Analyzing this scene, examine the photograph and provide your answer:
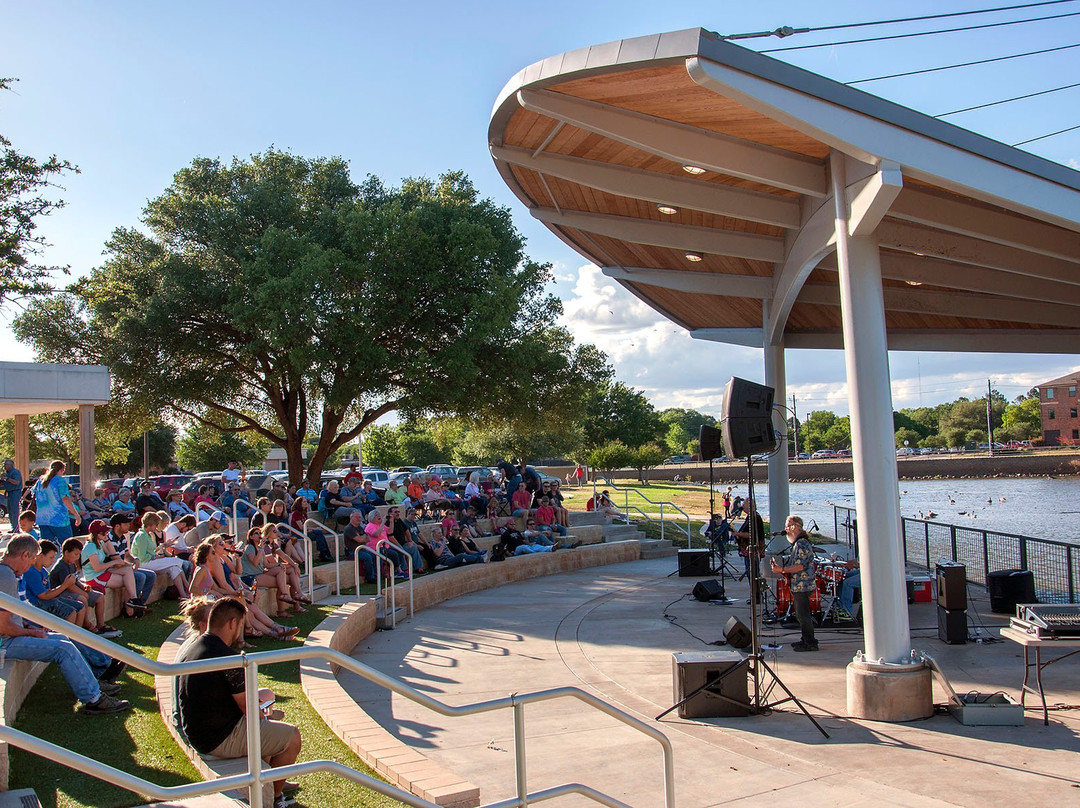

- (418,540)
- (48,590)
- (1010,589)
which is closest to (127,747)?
(48,590)

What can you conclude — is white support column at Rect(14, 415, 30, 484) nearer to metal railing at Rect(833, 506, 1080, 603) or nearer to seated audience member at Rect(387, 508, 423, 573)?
seated audience member at Rect(387, 508, 423, 573)

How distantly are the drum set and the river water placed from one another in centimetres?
681

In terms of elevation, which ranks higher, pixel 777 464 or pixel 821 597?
pixel 777 464

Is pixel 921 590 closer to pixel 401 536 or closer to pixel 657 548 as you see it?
pixel 401 536

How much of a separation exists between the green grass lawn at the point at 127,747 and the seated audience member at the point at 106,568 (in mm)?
2256

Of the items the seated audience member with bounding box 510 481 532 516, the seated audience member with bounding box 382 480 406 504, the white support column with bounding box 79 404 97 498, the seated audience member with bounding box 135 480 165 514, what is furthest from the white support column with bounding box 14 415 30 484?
the seated audience member with bounding box 510 481 532 516

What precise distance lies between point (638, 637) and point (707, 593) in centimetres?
310

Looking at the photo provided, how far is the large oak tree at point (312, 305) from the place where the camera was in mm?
23188

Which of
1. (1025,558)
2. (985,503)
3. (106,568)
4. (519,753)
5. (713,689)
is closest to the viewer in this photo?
(519,753)

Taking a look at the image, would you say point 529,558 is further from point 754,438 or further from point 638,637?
point 754,438

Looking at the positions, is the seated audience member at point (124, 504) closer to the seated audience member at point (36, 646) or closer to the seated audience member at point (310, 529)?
the seated audience member at point (310, 529)

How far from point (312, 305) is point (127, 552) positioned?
12.7m

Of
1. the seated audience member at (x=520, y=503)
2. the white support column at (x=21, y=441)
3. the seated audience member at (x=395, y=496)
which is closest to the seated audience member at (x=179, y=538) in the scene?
the seated audience member at (x=395, y=496)

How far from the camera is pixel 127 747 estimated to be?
564 centimetres
